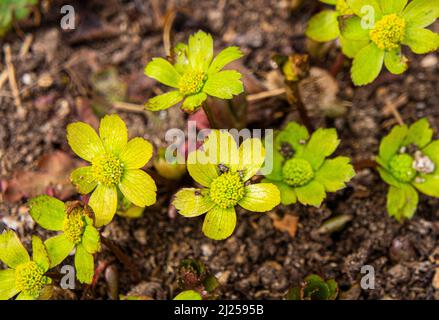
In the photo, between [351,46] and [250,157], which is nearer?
[250,157]

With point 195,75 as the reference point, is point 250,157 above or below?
below

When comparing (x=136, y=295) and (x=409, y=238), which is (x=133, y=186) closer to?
(x=136, y=295)

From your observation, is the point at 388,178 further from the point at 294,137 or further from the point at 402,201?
the point at 294,137

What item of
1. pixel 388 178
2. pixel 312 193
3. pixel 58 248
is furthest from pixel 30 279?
pixel 388 178

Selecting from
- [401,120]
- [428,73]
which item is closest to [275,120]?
[401,120]

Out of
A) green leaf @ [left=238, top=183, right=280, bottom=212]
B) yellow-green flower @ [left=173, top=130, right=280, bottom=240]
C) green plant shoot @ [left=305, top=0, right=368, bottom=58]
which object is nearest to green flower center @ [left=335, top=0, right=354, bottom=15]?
green plant shoot @ [left=305, top=0, right=368, bottom=58]

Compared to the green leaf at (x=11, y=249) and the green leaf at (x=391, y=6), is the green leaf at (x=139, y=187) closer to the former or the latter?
the green leaf at (x=11, y=249)
